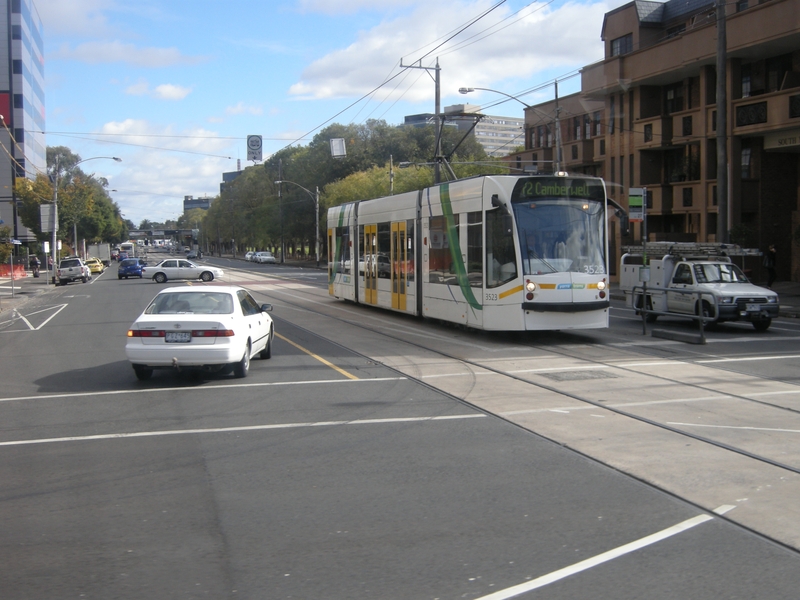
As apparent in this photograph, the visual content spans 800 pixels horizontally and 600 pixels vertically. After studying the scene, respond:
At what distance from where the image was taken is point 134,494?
6.79 metres

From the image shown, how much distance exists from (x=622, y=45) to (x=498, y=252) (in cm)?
3094

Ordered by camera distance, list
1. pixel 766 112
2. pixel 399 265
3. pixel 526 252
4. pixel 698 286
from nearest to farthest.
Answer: pixel 526 252 → pixel 698 286 → pixel 399 265 → pixel 766 112

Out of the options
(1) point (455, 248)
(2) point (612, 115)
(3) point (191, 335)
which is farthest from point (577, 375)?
(2) point (612, 115)

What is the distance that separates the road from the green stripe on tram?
3.76 metres

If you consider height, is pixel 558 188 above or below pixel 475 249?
above

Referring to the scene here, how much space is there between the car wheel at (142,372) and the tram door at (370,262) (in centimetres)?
1250

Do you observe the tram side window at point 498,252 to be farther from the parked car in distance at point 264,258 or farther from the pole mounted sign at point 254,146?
the parked car in distance at point 264,258

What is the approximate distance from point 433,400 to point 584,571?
19.6 ft

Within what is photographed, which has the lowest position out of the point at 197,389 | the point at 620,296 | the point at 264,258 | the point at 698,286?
the point at 197,389

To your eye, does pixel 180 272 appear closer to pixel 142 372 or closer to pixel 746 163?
pixel 746 163

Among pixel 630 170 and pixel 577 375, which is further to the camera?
pixel 630 170

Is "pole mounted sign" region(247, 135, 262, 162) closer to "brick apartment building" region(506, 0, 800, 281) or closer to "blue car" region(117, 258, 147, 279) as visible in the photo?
"brick apartment building" region(506, 0, 800, 281)

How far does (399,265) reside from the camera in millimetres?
22719

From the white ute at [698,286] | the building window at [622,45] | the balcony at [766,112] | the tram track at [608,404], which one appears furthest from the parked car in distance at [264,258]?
the tram track at [608,404]
